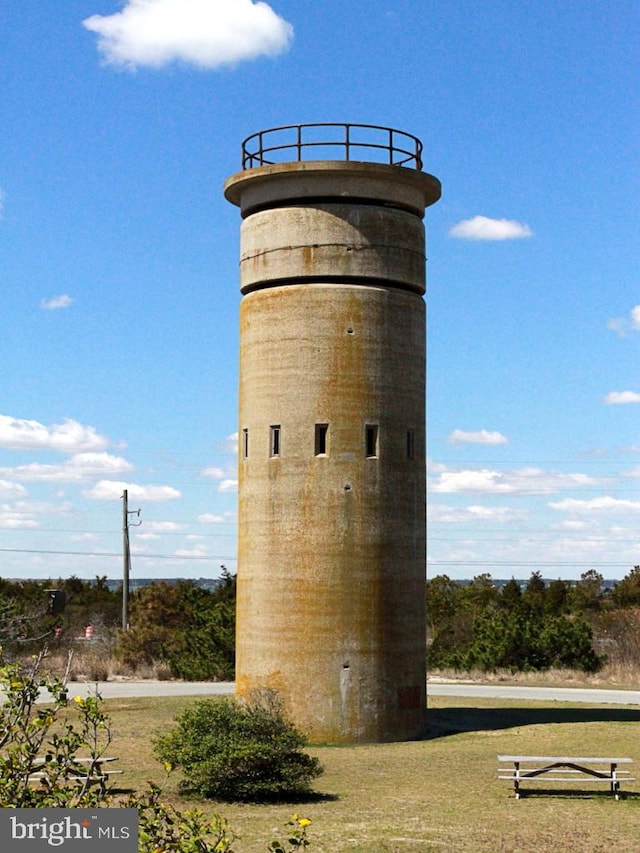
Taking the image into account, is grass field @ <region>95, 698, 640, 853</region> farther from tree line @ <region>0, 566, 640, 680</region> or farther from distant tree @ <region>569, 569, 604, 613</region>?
distant tree @ <region>569, 569, 604, 613</region>

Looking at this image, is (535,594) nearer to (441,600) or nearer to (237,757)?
(441,600)

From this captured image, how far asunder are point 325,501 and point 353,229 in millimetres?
5814

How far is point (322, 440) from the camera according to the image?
24.5 metres

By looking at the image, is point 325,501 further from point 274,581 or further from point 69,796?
point 69,796

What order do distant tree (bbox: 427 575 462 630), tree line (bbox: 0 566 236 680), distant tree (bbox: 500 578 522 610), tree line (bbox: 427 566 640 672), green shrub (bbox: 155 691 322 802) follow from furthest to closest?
1. distant tree (bbox: 500 578 522 610)
2. distant tree (bbox: 427 575 462 630)
3. tree line (bbox: 427 566 640 672)
4. tree line (bbox: 0 566 236 680)
5. green shrub (bbox: 155 691 322 802)

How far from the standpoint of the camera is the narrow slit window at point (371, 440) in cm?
2448

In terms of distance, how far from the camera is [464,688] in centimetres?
3644

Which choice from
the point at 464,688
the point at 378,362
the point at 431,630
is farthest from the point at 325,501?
the point at 431,630

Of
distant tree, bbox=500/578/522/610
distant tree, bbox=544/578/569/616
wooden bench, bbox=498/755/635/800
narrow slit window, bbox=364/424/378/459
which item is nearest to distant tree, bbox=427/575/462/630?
distant tree, bbox=500/578/522/610

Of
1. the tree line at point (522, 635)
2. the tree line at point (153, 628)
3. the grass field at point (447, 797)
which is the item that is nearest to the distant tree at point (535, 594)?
the tree line at point (522, 635)

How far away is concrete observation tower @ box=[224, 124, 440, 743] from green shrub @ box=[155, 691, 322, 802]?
15.8ft

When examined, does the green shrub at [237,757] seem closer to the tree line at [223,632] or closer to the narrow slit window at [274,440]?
the tree line at [223,632]

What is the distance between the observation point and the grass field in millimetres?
15356

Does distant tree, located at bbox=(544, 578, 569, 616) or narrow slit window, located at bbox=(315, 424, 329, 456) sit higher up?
narrow slit window, located at bbox=(315, 424, 329, 456)
